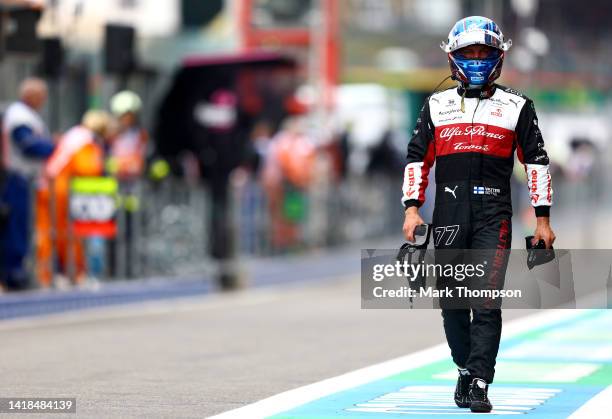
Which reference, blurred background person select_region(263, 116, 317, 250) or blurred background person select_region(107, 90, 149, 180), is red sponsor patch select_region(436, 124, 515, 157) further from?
blurred background person select_region(263, 116, 317, 250)

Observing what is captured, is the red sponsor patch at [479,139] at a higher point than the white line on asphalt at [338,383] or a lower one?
higher

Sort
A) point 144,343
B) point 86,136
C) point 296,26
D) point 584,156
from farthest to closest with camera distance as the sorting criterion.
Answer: point 584,156 → point 296,26 → point 86,136 → point 144,343

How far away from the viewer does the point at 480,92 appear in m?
9.27

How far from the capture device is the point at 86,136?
1797 centimetres

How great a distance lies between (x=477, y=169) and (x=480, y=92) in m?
0.41

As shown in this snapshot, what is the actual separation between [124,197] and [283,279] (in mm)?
5219

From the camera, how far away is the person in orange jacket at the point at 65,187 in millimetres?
17422

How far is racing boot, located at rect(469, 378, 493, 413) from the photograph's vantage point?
29.6 feet

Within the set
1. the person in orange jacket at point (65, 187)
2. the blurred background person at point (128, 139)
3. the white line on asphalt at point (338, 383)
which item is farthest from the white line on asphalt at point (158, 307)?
the white line on asphalt at point (338, 383)

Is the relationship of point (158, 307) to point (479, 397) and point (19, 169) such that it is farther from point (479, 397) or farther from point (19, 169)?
point (479, 397)

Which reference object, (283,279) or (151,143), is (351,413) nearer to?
(151,143)

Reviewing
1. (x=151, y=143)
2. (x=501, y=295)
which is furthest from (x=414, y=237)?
(x=151, y=143)

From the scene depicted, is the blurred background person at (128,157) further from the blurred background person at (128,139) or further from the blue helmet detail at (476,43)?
the blue helmet detail at (476,43)

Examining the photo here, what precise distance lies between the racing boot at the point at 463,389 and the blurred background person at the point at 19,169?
8.12m
